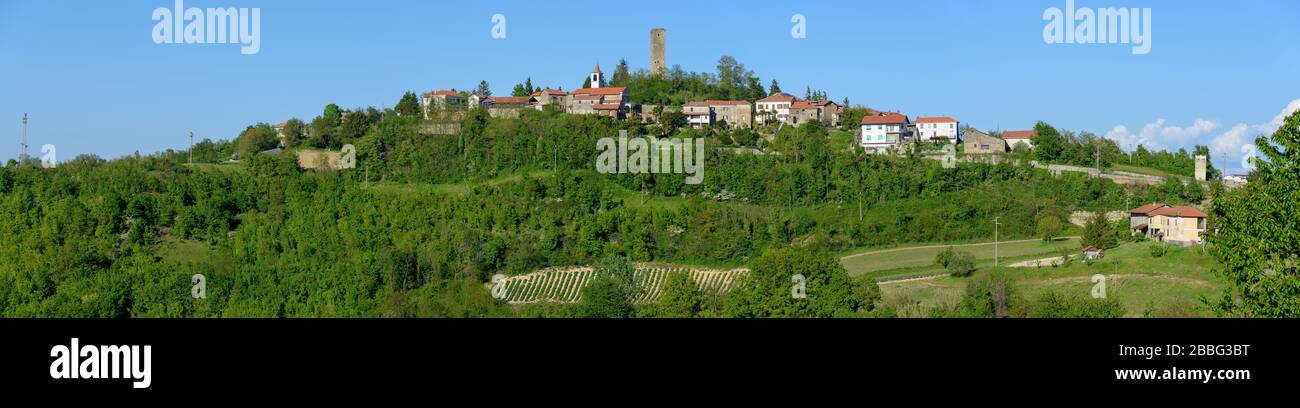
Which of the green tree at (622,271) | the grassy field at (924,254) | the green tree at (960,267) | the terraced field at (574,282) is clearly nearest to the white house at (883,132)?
the grassy field at (924,254)

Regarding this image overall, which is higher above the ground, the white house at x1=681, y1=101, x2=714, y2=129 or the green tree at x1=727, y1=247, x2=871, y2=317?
the white house at x1=681, y1=101, x2=714, y2=129

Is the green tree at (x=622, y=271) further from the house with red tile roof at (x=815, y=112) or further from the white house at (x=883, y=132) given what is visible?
the house with red tile roof at (x=815, y=112)

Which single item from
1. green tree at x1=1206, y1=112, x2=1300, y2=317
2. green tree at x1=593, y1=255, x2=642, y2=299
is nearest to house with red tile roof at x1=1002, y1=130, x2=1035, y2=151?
green tree at x1=593, y1=255, x2=642, y2=299

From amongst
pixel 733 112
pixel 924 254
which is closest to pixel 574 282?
pixel 924 254

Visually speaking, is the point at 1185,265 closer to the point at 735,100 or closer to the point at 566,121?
the point at 566,121

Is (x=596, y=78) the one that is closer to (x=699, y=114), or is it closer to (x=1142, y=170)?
(x=699, y=114)

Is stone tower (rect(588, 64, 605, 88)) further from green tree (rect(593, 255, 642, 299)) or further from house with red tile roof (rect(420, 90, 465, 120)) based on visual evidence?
green tree (rect(593, 255, 642, 299))
